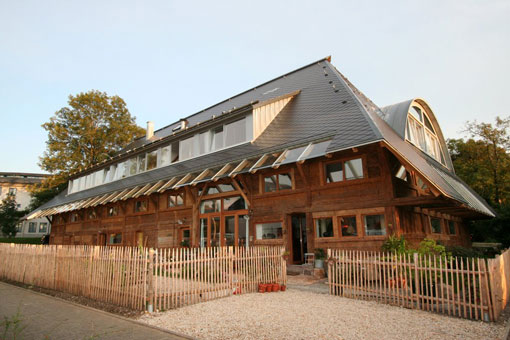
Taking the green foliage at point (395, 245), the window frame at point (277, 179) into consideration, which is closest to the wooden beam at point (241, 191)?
the window frame at point (277, 179)

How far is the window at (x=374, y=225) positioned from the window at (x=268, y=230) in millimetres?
3862

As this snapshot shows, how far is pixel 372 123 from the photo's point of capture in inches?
477

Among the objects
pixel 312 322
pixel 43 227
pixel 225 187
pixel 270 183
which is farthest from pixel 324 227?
pixel 43 227

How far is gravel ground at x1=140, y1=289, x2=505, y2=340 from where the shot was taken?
590cm

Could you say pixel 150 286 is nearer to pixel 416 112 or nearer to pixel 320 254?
pixel 320 254

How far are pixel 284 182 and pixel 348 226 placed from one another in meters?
3.60

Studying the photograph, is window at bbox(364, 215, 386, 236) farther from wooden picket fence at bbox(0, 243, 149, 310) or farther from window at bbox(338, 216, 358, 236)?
wooden picket fence at bbox(0, 243, 149, 310)

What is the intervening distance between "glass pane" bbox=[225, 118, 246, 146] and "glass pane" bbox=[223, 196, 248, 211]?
9.83ft

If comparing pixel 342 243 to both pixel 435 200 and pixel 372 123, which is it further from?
pixel 372 123

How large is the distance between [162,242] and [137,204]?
4.54m

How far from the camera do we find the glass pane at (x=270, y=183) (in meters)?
15.4

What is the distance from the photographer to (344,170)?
13.3 m

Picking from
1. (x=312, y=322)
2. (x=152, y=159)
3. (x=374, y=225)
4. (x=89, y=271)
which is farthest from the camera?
(x=152, y=159)

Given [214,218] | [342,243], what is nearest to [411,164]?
[342,243]
